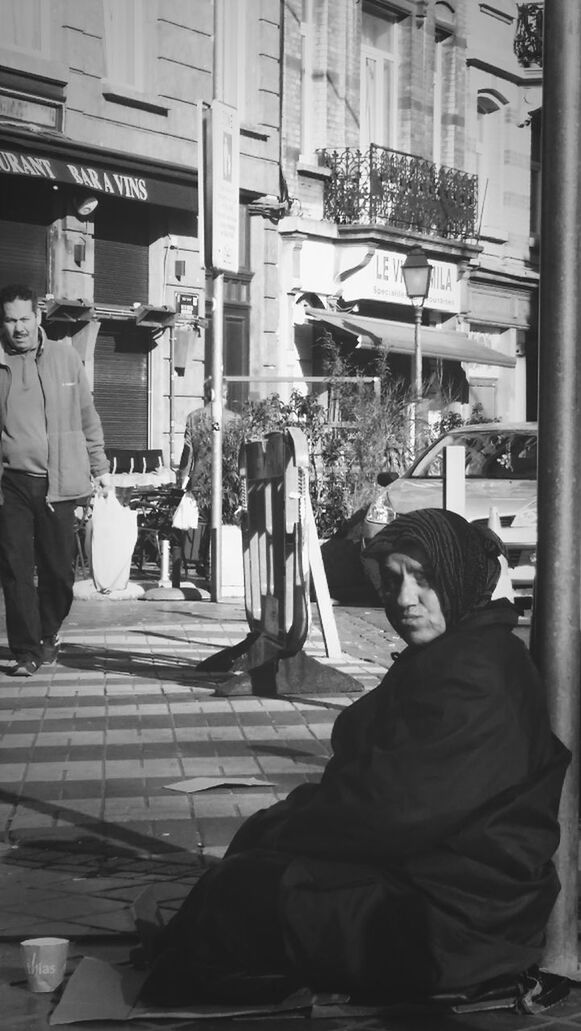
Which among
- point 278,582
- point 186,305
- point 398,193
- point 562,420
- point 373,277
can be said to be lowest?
point 278,582

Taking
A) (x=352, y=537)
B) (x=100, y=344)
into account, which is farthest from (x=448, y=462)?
(x=100, y=344)

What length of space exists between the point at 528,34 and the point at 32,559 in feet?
89.3

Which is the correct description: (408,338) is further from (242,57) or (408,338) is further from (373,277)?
(242,57)

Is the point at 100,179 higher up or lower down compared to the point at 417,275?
higher up

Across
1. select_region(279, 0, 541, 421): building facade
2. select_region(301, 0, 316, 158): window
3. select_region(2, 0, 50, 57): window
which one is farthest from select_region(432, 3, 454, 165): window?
select_region(2, 0, 50, 57): window

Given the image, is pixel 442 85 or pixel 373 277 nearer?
pixel 373 277

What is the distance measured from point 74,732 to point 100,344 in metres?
14.6

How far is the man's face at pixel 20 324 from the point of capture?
880 cm

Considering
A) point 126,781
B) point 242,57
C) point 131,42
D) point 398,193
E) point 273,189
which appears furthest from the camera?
point 398,193

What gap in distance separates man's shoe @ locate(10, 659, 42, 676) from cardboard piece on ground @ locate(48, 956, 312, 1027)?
15.9ft

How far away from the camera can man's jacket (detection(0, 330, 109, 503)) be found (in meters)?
9.03

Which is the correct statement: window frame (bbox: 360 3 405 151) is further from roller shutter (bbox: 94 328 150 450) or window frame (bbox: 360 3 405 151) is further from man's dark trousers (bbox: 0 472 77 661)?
man's dark trousers (bbox: 0 472 77 661)

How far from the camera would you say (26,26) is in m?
20.1

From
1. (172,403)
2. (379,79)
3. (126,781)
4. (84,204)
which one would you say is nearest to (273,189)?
(172,403)
